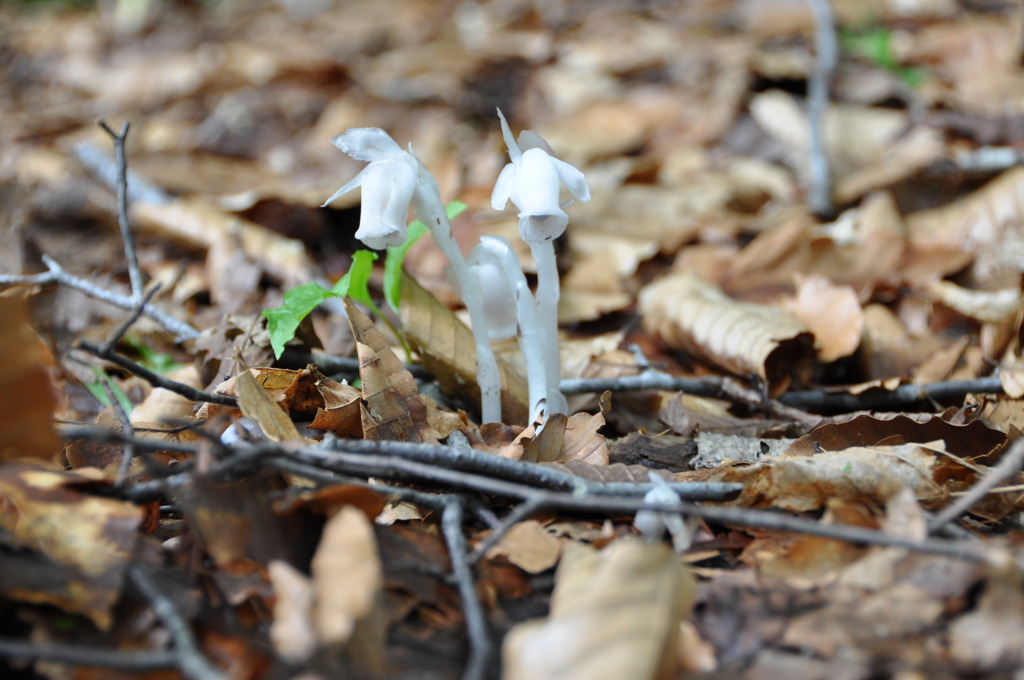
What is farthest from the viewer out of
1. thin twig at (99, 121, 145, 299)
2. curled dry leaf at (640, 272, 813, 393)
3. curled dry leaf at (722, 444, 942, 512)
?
curled dry leaf at (640, 272, 813, 393)

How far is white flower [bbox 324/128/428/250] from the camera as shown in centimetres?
151

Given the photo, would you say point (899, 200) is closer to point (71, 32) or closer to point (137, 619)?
point (137, 619)

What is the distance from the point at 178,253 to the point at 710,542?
9.09 ft

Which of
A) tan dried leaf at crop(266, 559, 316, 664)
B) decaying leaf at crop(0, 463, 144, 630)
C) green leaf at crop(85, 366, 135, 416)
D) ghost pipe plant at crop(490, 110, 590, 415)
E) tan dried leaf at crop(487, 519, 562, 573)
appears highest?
ghost pipe plant at crop(490, 110, 590, 415)

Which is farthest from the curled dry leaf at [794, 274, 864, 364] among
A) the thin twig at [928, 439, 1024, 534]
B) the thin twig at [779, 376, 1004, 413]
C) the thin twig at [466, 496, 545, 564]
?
the thin twig at [466, 496, 545, 564]

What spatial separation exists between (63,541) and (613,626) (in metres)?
0.89

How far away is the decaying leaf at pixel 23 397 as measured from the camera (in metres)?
1.20

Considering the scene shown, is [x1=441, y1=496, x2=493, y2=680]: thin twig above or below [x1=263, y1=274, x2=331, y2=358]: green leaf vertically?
below

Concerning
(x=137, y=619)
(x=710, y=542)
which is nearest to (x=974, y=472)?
(x=710, y=542)

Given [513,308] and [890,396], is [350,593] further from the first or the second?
[890,396]

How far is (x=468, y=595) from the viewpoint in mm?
1208

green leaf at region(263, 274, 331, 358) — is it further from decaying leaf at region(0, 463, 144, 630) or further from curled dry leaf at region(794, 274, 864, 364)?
curled dry leaf at region(794, 274, 864, 364)

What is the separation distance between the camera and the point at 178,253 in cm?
335

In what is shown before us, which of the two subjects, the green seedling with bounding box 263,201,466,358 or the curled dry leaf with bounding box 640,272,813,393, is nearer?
the green seedling with bounding box 263,201,466,358
